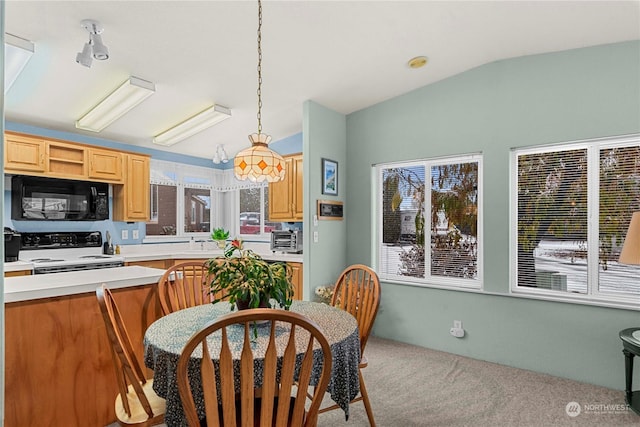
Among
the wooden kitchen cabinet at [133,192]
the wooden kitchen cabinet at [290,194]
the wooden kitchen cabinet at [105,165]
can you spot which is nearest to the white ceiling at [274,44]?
the wooden kitchen cabinet at [105,165]

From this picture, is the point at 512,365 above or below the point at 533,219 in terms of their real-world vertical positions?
below

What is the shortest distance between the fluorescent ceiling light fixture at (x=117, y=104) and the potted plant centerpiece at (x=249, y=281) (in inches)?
81.9

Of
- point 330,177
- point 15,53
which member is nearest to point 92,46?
point 15,53

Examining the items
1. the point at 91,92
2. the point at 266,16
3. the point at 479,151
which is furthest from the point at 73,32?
the point at 479,151

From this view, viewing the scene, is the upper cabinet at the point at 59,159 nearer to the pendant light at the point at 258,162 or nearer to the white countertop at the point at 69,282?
the white countertop at the point at 69,282

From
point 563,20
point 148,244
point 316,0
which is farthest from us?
point 148,244

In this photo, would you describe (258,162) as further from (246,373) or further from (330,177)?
(330,177)

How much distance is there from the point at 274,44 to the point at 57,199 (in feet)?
9.62

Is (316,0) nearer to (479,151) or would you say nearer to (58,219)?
(479,151)

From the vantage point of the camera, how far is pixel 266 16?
2.43 meters

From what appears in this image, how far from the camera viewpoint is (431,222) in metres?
3.84

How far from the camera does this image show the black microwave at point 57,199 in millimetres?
3676

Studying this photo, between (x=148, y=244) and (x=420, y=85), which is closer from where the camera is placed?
(x=420, y=85)

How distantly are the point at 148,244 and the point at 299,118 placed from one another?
2.57 m
